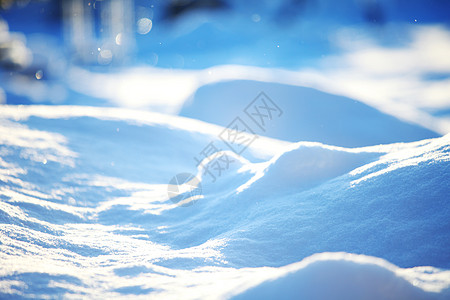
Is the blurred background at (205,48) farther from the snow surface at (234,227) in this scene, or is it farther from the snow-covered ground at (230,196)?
the snow surface at (234,227)

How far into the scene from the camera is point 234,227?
6.11 ft

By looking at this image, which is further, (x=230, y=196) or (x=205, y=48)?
(x=205, y=48)

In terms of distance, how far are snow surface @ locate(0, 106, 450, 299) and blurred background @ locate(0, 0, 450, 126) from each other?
133 inches

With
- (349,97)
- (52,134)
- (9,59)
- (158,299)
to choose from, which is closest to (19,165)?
(52,134)

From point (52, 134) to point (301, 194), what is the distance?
2494 millimetres

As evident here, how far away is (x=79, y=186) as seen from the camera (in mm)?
2572

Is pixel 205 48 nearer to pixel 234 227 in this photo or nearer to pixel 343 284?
pixel 234 227

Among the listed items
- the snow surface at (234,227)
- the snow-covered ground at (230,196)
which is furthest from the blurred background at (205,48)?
the snow surface at (234,227)

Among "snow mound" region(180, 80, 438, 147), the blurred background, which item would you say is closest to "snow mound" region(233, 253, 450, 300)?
"snow mound" region(180, 80, 438, 147)

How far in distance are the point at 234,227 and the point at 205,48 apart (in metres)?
11.4

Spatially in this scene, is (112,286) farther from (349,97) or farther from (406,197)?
(349,97)

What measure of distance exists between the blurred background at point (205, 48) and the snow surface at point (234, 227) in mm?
3385

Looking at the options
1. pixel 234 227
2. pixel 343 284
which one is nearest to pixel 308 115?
pixel 234 227

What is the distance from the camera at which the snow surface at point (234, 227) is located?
1.09 meters
